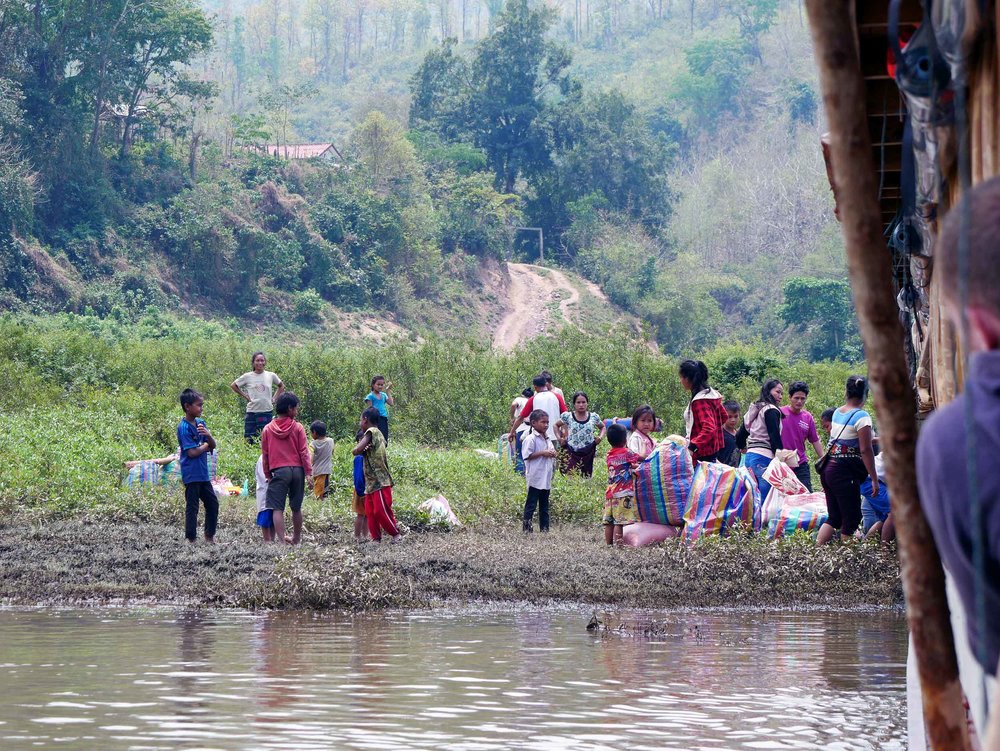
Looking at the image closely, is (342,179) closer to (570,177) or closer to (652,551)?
(570,177)

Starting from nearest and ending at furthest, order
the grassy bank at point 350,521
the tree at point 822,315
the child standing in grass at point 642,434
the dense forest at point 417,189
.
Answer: the grassy bank at point 350,521
the child standing in grass at point 642,434
the dense forest at point 417,189
the tree at point 822,315

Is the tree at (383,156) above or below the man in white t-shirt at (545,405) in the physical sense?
above

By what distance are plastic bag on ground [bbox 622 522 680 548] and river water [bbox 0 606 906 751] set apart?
90.0 inches

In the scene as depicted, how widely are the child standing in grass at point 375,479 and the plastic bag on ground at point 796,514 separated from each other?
133 inches

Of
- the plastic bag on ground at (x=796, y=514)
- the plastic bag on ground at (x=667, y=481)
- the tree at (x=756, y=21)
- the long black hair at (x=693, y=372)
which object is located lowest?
the plastic bag on ground at (x=796, y=514)

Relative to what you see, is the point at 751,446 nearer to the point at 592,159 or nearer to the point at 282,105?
the point at 592,159

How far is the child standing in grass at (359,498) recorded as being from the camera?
41.7 feet

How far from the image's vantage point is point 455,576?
431 inches

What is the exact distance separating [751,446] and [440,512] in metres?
3.25

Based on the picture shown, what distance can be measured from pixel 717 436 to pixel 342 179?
48651 mm

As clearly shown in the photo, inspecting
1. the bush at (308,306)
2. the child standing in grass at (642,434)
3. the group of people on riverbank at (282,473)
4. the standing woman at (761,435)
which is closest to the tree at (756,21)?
the bush at (308,306)

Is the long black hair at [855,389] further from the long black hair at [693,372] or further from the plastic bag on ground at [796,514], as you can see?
the plastic bag on ground at [796,514]

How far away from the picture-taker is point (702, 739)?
237 inches

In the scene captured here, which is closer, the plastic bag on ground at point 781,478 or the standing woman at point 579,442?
the plastic bag on ground at point 781,478
